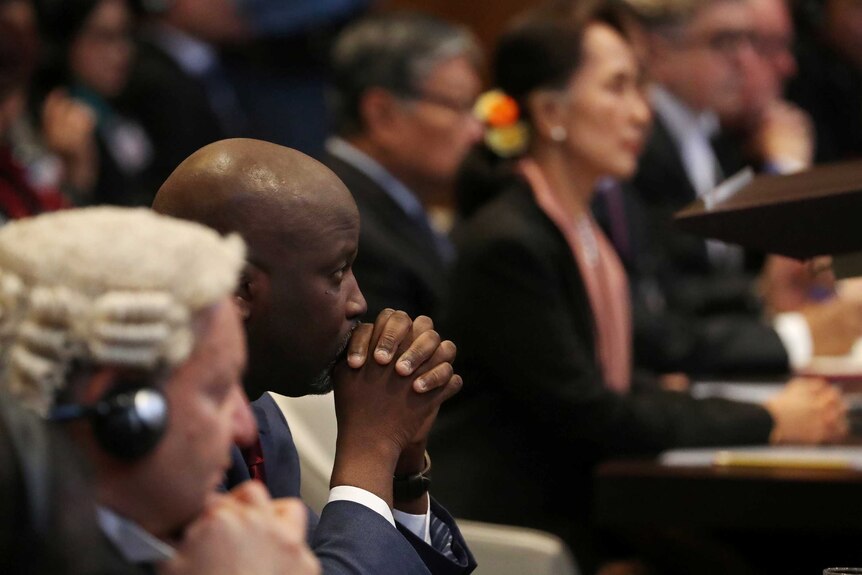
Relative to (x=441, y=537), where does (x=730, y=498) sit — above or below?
below

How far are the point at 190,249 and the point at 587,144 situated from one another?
209cm

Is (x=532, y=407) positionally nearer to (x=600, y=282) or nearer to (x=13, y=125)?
(x=600, y=282)

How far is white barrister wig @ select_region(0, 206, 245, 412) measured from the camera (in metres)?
0.84

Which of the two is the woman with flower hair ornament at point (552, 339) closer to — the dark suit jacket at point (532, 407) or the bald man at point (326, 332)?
the dark suit jacket at point (532, 407)

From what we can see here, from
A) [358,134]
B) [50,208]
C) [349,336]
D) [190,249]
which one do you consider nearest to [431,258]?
[358,134]

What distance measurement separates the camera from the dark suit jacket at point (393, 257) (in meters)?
2.79

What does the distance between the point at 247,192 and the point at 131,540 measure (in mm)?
485

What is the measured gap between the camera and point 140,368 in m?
0.86

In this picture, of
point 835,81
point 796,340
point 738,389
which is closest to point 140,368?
point 738,389

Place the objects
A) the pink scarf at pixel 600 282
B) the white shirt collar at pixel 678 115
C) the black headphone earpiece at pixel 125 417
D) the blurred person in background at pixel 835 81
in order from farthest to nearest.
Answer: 1. the blurred person in background at pixel 835 81
2. the white shirt collar at pixel 678 115
3. the pink scarf at pixel 600 282
4. the black headphone earpiece at pixel 125 417

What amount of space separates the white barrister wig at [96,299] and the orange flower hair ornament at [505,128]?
2.05 metres

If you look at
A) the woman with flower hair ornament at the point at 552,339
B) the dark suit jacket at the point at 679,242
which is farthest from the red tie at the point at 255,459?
the dark suit jacket at the point at 679,242

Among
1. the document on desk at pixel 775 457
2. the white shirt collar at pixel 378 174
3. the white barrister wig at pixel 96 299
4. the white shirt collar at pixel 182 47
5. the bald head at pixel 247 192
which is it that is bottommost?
the document on desk at pixel 775 457

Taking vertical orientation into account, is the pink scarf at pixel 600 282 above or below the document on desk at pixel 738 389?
above
